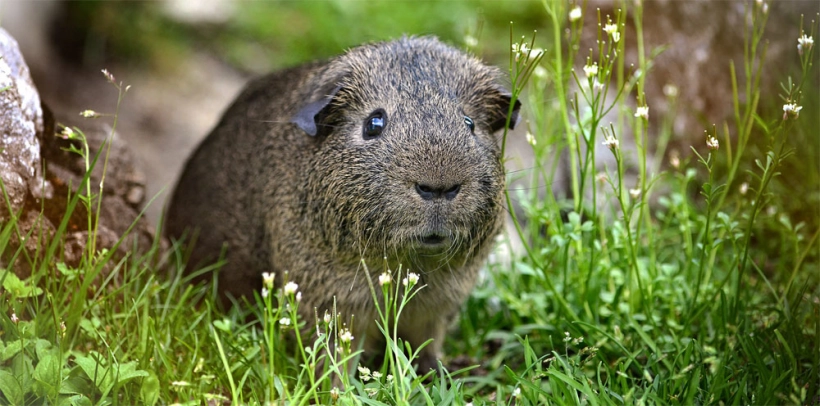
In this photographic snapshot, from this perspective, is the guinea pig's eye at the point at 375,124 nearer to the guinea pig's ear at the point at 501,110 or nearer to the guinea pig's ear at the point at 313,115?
the guinea pig's ear at the point at 313,115

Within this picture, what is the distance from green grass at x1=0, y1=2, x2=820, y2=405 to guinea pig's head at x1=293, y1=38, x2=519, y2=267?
1.18 ft

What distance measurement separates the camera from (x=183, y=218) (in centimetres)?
593

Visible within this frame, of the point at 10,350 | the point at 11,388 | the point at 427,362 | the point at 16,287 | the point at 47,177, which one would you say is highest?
the point at 47,177

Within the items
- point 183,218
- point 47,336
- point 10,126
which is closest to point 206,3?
point 183,218

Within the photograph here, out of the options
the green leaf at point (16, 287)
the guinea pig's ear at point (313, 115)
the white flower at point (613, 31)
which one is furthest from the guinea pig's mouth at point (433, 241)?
the green leaf at point (16, 287)

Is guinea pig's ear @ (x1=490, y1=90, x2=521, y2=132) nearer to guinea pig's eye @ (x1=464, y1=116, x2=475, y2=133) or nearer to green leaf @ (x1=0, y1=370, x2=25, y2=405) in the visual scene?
guinea pig's eye @ (x1=464, y1=116, x2=475, y2=133)

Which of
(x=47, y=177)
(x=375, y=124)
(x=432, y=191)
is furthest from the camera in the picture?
(x=47, y=177)

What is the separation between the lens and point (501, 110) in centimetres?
461

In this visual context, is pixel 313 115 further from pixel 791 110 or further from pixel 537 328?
pixel 791 110

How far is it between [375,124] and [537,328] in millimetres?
1675

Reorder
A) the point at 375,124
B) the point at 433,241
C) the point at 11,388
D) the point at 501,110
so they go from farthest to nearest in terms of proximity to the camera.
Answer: the point at 501,110 → the point at 375,124 → the point at 433,241 → the point at 11,388

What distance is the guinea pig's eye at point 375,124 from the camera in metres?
4.14

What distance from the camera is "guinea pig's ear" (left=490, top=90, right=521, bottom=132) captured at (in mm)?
4504

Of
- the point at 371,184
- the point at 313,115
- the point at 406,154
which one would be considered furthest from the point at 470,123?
the point at 313,115
